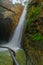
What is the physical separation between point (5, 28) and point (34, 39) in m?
2.98

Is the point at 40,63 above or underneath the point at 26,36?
underneath

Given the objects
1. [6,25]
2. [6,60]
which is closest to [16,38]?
[6,25]

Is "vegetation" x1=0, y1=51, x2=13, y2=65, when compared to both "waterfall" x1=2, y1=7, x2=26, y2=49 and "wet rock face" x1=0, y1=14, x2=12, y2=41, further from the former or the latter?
"wet rock face" x1=0, y1=14, x2=12, y2=41

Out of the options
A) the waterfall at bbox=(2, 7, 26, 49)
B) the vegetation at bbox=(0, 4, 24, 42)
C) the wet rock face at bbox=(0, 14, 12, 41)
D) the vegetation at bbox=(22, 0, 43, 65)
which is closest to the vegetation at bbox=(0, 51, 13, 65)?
the vegetation at bbox=(22, 0, 43, 65)

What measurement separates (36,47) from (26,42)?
23.3 inches

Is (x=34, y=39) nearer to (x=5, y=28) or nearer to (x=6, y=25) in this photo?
(x=6, y=25)

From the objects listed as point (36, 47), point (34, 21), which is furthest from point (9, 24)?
point (36, 47)

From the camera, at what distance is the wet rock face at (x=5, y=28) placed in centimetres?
1104

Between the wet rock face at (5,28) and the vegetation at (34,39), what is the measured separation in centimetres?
168

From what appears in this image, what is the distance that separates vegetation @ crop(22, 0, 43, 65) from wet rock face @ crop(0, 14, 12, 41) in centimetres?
168

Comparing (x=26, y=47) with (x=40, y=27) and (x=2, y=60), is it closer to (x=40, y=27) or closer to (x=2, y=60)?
(x=40, y=27)

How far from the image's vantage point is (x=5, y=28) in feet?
36.8

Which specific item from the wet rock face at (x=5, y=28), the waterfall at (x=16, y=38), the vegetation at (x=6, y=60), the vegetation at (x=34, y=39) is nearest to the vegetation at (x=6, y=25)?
the wet rock face at (x=5, y=28)

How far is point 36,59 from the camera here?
26.7 feet
